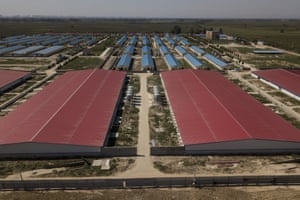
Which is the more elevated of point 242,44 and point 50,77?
point 242,44

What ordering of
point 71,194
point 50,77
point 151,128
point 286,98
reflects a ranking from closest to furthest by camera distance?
point 71,194 < point 151,128 < point 286,98 < point 50,77

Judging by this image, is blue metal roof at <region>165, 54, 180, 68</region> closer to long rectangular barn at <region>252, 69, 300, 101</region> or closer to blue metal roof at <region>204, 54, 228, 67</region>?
blue metal roof at <region>204, 54, 228, 67</region>

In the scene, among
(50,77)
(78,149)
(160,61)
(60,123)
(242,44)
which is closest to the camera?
(78,149)

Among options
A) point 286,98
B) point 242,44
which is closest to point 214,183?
point 286,98

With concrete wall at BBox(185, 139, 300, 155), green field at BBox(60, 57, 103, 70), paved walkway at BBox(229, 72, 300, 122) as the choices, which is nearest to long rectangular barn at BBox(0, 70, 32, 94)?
green field at BBox(60, 57, 103, 70)

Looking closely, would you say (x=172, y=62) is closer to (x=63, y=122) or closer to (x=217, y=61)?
(x=217, y=61)

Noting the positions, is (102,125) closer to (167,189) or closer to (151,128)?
(151,128)
